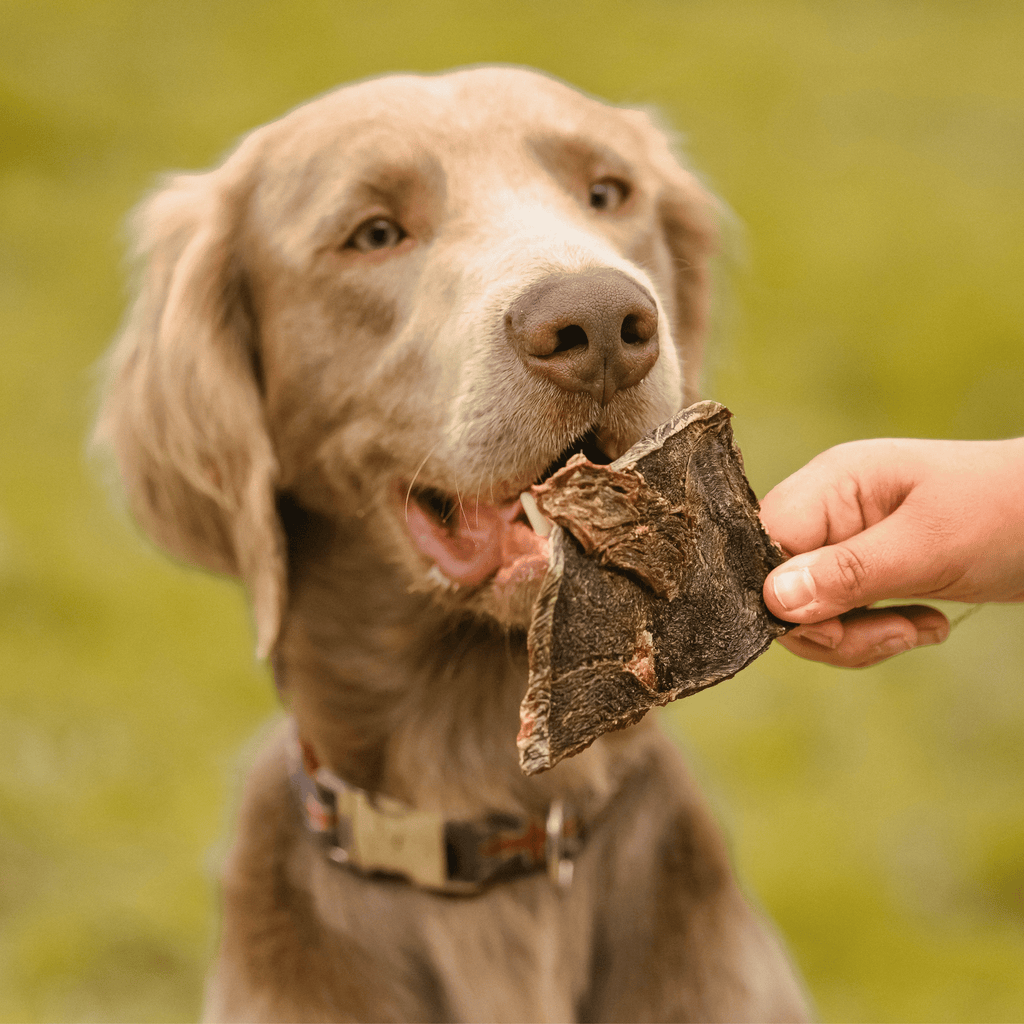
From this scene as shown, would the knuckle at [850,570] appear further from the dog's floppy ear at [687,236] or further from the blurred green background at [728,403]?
the blurred green background at [728,403]

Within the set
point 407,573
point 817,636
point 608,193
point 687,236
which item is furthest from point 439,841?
point 687,236

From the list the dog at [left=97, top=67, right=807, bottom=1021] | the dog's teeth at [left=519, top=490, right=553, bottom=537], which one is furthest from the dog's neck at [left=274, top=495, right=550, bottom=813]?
the dog's teeth at [left=519, top=490, right=553, bottom=537]

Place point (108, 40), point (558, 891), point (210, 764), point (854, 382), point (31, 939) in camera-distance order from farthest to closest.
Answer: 1. point (108, 40)
2. point (854, 382)
3. point (210, 764)
4. point (31, 939)
5. point (558, 891)

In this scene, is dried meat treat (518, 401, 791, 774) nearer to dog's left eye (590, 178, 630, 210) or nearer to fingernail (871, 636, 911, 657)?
fingernail (871, 636, 911, 657)

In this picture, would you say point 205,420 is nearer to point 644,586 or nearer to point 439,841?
point 439,841

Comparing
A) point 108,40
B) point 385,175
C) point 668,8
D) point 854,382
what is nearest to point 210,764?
point 385,175

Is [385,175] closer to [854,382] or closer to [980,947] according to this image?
[980,947]

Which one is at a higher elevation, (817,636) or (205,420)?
(205,420)
